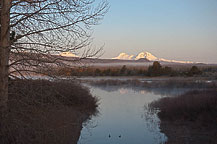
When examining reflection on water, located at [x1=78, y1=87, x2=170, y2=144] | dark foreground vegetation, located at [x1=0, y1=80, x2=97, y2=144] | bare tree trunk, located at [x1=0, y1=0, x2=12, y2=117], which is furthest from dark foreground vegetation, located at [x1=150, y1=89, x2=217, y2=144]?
bare tree trunk, located at [x1=0, y1=0, x2=12, y2=117]

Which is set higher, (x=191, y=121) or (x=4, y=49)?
(x=4, y=49)

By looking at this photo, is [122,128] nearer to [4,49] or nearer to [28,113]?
[28,113]

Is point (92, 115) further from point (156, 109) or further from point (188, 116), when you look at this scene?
point (188, 116)

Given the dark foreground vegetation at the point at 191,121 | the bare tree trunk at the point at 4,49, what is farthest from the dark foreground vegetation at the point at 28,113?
the dark foreground vegetation at the point at 191,121

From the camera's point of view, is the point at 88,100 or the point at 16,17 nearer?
the point at 16,17

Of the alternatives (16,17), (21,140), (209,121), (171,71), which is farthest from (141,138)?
(171,71)

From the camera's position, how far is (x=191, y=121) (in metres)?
14.1

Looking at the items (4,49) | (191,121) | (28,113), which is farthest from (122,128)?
(4,49)

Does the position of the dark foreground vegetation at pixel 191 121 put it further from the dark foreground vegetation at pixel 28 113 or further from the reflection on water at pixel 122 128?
the dark foreground vegetation at pixel 28 113

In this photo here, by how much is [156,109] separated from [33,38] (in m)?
14.4

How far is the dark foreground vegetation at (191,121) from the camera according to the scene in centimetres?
1124

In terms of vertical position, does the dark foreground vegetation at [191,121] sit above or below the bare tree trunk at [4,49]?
below

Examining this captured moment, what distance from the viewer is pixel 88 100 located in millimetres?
19125

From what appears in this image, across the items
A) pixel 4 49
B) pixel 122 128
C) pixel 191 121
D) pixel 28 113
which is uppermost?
pixel 4 49
